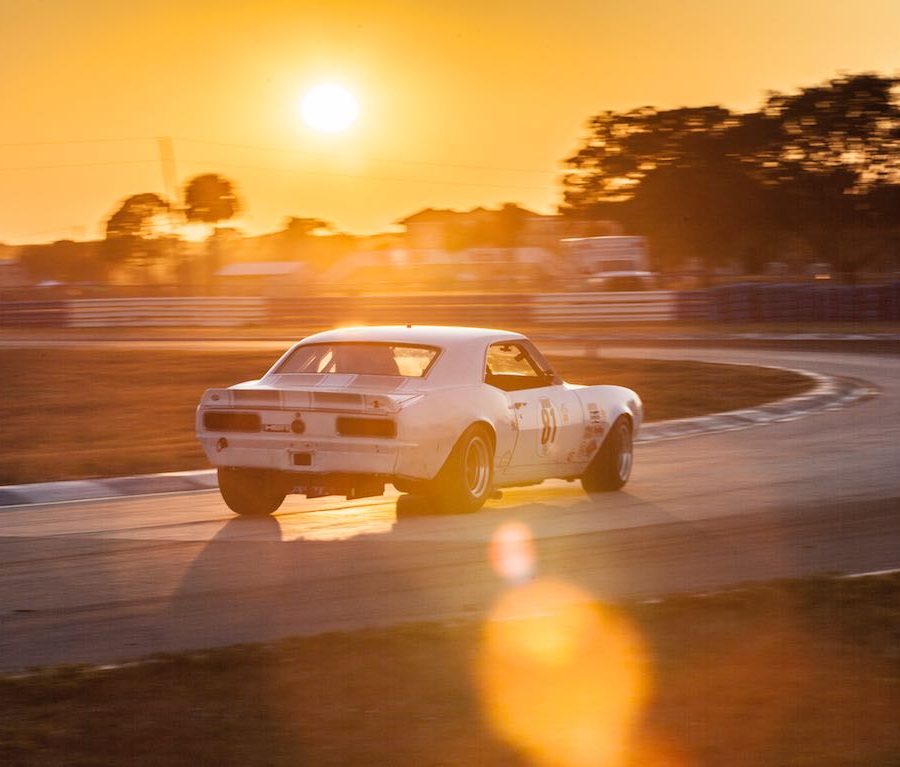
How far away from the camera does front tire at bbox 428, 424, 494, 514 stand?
9.97 meters

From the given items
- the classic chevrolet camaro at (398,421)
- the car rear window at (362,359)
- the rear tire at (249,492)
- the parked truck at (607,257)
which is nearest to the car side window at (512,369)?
the classic chevrolet camaro at (398,421)

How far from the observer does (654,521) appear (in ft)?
33.2

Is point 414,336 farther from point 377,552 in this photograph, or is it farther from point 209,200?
point 209,200

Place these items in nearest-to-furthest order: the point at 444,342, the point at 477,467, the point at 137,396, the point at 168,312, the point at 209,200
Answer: the point at 477,467
the point at 444,342
the point at 137,396
the point at 168,312
the point at 209,200

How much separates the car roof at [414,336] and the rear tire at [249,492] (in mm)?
1012

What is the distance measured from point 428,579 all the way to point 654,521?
2593 millimetres

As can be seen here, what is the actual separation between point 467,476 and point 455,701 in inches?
199

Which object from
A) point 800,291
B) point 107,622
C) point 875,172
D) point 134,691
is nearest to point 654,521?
point 107,622

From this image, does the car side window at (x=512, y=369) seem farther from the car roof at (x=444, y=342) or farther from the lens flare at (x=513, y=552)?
the lens flare at (x=513, y=552)

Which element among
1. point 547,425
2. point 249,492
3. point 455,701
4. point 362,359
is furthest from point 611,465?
point 455,701

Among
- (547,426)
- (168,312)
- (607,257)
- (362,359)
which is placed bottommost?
(607,257)

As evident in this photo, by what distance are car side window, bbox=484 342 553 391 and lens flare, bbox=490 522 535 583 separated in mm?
1194

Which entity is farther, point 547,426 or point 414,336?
point 547,426

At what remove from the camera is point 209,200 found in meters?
89.8
